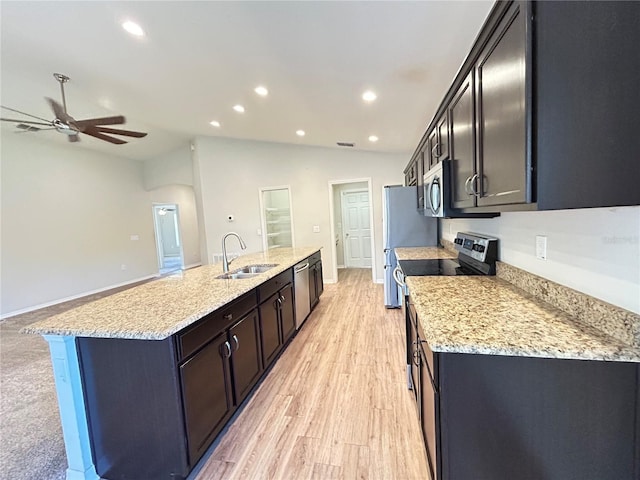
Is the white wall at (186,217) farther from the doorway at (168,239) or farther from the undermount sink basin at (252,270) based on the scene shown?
the undermount sink basin at (252,270)

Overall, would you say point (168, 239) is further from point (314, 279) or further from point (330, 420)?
point (330, 420)

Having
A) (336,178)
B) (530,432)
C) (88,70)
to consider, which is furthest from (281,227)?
(530,432)

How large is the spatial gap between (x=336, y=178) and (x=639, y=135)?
5.07m

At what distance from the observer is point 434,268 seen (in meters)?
2.24

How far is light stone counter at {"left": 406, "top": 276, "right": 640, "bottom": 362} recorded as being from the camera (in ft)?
Answer: 2.91

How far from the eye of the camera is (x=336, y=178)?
225 inches

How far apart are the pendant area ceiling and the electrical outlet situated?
1.21 m

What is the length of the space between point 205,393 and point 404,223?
3.04m

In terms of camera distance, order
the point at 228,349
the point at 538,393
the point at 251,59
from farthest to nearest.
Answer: the point at 251,59
the point at 228,349
the point at 538,393

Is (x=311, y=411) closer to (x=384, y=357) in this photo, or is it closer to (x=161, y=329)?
(x=384, y=357)

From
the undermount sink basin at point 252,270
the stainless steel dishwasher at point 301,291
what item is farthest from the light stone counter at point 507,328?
the stainless steel dishwasher at point 301,291

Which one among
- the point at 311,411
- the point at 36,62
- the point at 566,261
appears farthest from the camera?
the point at 36,62

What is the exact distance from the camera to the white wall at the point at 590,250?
908 millimetres

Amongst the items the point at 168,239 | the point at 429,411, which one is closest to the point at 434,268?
the point at 429,411
